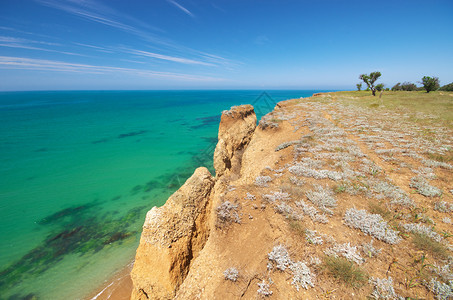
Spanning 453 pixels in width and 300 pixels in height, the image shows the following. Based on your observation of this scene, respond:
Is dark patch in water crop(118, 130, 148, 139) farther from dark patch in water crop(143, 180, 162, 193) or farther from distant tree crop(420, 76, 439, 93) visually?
distant tree crop(420, 76, 439, 93)

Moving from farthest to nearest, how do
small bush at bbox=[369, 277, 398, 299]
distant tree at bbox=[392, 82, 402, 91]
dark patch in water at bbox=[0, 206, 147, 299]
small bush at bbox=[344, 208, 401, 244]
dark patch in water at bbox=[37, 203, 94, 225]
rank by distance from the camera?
distant tree at bbox=[392, 82, 402, 91], dark patch in water at bbox=[37, 203, 94, 225], dark patch in water at bbox=[0, 206, 147, 299], small bush at bbox=[344, 208, 401, 244], small bush at bbox=[369, 277, 398, 299]

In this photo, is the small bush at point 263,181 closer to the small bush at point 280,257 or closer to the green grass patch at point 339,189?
the green grass patch at point 339,189

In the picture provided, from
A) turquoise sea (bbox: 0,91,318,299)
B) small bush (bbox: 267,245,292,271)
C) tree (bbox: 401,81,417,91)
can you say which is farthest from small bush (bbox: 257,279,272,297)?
tree (bbox: 401,81,417,91)

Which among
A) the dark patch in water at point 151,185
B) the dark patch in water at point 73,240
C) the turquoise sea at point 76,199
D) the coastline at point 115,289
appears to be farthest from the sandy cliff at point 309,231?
→ the dark patch in water at point 151,185

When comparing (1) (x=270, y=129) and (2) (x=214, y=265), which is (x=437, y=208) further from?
(1) (x=270, y=129)

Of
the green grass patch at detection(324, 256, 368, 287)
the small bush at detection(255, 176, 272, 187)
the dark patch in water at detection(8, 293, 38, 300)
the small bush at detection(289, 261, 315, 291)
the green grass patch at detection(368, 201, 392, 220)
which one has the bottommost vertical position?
the dark patch in water at detection(8, 293, 38, 300)

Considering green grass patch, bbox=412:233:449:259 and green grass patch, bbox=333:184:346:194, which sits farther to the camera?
green grass patch, bbox=333:184:346:194

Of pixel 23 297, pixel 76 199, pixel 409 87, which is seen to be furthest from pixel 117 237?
pixel 409 87

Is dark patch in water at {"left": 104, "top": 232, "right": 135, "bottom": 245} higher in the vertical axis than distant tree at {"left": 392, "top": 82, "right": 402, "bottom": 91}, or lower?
lower

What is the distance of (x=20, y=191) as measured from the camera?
21.7 meters

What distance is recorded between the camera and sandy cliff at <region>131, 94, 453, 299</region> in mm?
4582

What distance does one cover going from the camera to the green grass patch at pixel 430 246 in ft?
15.7

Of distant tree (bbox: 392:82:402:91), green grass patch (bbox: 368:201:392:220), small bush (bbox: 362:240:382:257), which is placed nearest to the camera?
small bush (bbox: 362:240:382:257)

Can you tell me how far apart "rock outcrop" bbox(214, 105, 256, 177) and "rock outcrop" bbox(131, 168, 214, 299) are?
34.3 ft
